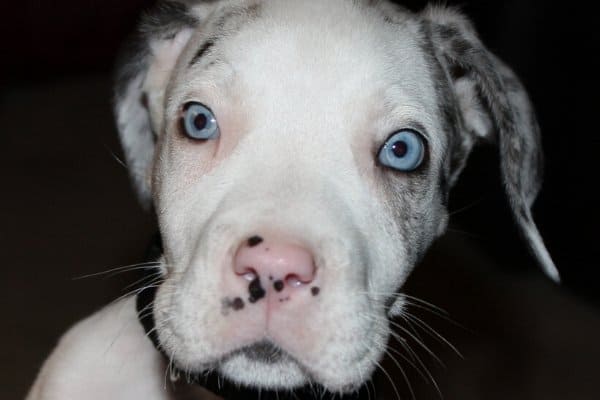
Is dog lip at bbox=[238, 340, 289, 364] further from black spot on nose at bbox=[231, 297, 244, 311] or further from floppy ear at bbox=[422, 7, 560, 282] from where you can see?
floppy ear at bbox=[422, 7, 560, 282]

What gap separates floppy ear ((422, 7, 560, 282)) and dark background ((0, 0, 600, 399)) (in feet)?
6.67

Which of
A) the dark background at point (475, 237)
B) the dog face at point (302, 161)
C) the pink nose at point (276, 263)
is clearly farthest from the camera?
the dark background at point (475, 237)

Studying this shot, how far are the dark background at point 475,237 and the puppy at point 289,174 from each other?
204cm

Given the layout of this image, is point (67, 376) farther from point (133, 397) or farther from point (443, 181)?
point (443, 181)

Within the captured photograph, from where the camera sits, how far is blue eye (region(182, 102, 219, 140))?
3205 mm

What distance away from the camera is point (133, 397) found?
371 centimetres

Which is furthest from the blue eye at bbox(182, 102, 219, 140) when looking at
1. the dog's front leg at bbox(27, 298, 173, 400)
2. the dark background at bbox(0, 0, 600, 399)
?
the dark background at bbox(0, 0, 600, 399)

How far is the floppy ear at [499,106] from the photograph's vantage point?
360cm

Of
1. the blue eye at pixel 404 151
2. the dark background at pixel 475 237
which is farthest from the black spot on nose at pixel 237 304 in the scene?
the dark background at pixel 475 237

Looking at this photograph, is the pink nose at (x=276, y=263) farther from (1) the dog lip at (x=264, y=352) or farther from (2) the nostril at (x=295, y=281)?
(1) the dog lip at (x=264, y=352)

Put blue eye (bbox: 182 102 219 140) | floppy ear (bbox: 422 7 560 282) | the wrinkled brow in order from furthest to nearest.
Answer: floppy ear (bbox: 422 7 560 282)
the wrinkled brow
blue eye (bbox: 182 102 219 140)

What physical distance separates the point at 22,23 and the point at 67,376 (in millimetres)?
5635

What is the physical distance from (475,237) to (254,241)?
15.1 feet

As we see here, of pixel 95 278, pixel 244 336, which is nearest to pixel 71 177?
pixel 95 278
